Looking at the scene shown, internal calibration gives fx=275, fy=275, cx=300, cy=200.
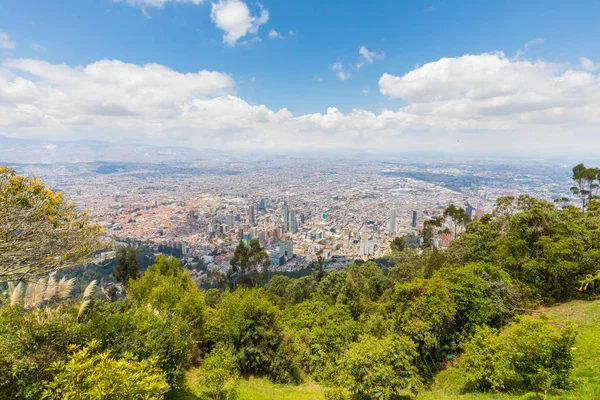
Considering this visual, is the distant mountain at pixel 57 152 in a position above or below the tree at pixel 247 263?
above

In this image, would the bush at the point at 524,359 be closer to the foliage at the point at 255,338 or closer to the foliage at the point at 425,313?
the foliage at the point at 425,313

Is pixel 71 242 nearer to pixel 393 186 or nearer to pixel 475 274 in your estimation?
pixel 475 274

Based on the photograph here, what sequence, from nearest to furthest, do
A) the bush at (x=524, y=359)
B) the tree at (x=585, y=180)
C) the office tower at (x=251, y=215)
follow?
the bush at (x=524, y=359), the tree at (x=585, y=180), the office tower at (x=251, y=215)

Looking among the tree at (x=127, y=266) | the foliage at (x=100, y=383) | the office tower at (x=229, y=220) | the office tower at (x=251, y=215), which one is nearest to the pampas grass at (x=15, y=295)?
the foliage at (x=100, y=383)

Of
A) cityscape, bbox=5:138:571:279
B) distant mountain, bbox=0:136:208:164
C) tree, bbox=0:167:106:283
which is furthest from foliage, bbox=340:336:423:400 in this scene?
distant mountain, bbox=0:136:208:164

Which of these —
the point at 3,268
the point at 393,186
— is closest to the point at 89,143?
the point at 393,186

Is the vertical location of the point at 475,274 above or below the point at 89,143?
below
